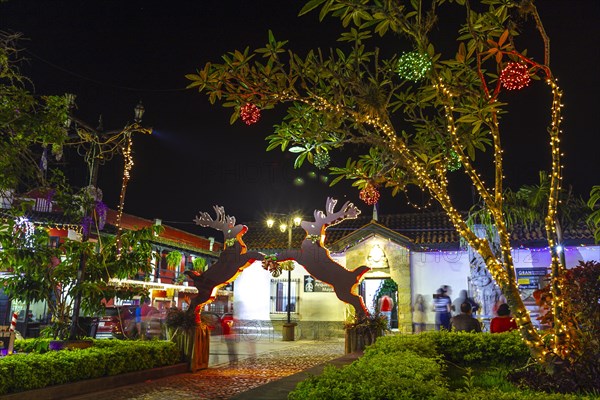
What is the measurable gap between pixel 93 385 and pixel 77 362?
1.78 feet

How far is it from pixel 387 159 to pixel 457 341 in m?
4.42

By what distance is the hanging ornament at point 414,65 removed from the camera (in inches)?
228

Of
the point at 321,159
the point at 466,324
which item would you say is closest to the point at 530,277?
the point at 466,324

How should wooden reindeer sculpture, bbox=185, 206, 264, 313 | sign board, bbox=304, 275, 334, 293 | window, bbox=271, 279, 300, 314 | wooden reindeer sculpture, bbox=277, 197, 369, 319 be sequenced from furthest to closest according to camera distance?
window, bbox=271, 279, 300, 314 < sign board, bbox=304, 275, 334, 293 < wooden reindeer sculpture, bbox=185, 206, 264, 313 < wooden reindeer sculpture, bbox=277, 197, 369, 319

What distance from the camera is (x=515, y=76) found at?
215 inches

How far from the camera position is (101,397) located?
26.8ft

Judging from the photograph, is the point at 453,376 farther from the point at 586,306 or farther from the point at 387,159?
the point at 387,159

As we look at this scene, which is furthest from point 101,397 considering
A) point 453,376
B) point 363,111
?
point 363,111

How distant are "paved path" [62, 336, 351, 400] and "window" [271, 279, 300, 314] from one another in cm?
358

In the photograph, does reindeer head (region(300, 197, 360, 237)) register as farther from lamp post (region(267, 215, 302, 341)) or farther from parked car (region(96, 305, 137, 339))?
parked car (region(96, 305, 137, 339))

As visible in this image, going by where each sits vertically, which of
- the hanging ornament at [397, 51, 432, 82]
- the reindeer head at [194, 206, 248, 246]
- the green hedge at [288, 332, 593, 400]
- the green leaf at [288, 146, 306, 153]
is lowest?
the green hedge at [288, 332, 593, 400]

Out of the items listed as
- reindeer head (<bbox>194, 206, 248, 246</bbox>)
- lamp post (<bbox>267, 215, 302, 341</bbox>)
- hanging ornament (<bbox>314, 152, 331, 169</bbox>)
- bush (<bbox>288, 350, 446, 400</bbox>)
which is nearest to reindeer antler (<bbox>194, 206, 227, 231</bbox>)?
reindeer head (<bbox>194, 206, 248, 246</bbox>)

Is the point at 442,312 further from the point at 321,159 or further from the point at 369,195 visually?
the point at 321,159

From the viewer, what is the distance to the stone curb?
7.31m
